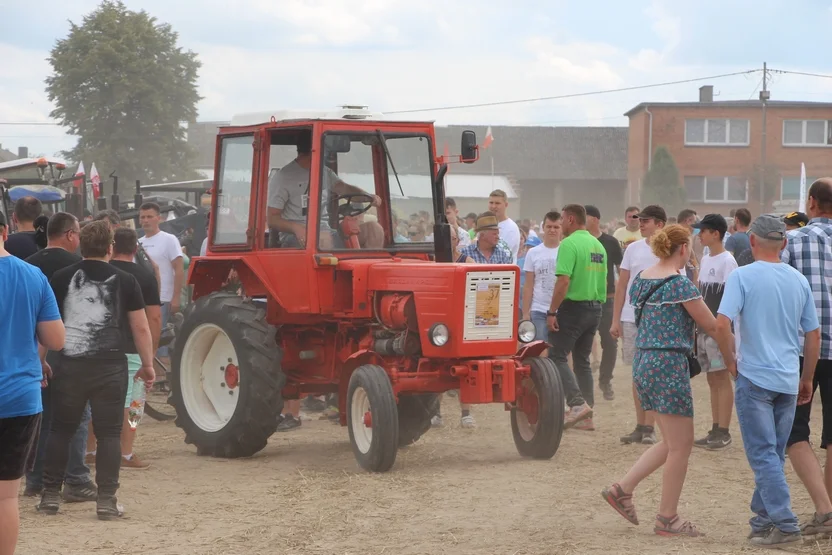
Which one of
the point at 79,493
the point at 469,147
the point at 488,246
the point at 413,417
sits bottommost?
the point at 79,493

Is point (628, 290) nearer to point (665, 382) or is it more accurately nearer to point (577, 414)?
point (577, 414)

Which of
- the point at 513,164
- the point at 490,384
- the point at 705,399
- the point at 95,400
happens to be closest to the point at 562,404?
the point at 490,384

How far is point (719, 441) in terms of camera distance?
9500 mm

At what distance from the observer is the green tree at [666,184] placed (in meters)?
47.6

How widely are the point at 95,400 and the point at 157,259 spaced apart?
4.99m

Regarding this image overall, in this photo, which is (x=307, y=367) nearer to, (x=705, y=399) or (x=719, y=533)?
(x=719, y=533)

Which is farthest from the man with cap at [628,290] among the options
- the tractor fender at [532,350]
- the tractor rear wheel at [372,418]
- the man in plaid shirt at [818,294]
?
the man in plaid shirt at [818,294]

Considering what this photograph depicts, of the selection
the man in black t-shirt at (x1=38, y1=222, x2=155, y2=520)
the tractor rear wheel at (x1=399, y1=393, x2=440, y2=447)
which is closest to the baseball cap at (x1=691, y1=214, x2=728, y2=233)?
the tractor rear wheel at (x1=399, y1=393, x2=440, y2=447)

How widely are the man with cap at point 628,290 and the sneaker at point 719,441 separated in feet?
1.44

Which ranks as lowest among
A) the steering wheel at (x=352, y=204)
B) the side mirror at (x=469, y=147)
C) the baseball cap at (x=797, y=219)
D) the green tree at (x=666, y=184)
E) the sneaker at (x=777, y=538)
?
the sneaker at (x=777, y=538)

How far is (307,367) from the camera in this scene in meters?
9.71

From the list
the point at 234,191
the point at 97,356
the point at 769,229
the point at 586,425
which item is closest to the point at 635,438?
the point at 586,425

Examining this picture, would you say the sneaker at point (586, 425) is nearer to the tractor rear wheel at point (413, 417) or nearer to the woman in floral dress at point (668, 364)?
the tractor rear wheel at point (413, 417)

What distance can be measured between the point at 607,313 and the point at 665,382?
676cm
